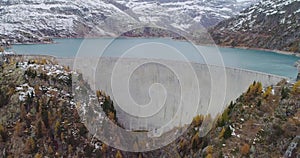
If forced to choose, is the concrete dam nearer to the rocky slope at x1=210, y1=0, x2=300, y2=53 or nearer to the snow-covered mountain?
the rocky slope at x1=210, y1=0, x2=300, y2=53

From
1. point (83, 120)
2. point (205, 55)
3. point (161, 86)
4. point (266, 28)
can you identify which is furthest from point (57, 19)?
point (83, 120)

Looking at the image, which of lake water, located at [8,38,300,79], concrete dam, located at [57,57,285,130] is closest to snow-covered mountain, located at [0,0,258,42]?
lake water, located at [8,38,300,79]

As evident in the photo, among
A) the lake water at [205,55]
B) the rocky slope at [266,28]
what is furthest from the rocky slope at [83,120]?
the rocky slope at [266,28]

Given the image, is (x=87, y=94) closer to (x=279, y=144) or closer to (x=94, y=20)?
(x=279, y=144)

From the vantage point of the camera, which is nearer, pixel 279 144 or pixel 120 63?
pixel 279 144

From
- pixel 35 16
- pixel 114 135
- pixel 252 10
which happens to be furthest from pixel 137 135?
pixel 35 16

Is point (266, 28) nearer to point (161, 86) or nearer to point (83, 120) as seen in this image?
point (161, 86)
